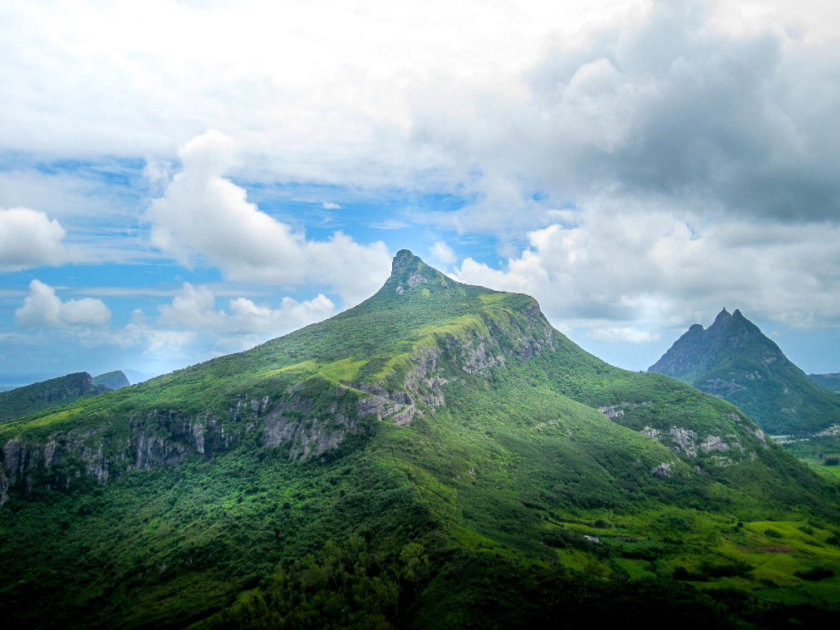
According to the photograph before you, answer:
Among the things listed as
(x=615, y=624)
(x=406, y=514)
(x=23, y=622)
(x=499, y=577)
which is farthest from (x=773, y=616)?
(x=23, y=622)

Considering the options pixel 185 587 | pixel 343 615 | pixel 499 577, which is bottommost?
pixel 185 587

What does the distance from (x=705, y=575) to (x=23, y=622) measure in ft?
725

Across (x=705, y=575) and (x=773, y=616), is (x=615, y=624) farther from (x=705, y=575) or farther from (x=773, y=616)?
(x=705, y=575)

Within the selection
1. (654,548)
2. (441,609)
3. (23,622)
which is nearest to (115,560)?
(23,622)

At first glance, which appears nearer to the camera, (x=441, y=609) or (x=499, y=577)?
(x=441, y=609)

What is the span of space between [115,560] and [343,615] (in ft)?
423

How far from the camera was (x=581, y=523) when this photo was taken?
19112cm

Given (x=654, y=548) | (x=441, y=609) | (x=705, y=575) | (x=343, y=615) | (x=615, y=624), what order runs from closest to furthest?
1. (x=615, y=624)
2. (x=441, y=609)
3. (x=343, y=615)
4. (x=705, y=575)
5. (x=654, y=548)

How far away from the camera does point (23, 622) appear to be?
156 meters

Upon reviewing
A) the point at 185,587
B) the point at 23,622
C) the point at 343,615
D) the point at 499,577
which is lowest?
the point at 23,622

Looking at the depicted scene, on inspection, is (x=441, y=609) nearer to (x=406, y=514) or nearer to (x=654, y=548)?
(x=406, y=514)

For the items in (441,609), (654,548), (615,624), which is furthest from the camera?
(654,548)

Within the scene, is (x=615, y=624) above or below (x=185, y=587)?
above

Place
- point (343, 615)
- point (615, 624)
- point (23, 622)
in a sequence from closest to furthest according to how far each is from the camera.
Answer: point (615, 624)
point (343, 615)
point (23, 622)
